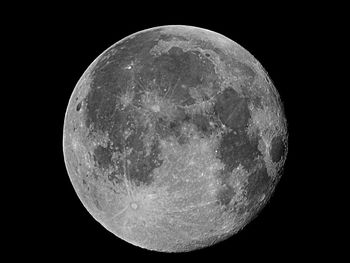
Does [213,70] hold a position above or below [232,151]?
above

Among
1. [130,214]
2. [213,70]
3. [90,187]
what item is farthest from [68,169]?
[213,70]

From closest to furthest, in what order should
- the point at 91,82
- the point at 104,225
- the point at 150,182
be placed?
1. the point at 150,182
2. the point at 91,82
3. the point at 104,225

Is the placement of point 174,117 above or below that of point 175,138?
above

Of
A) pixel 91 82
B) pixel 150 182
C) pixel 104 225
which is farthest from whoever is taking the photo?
pixel 104 225

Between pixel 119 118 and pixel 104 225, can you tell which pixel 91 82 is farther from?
pixel 104 225

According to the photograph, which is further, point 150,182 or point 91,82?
point 91,82

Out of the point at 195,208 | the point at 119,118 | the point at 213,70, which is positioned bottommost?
the point at 195,208

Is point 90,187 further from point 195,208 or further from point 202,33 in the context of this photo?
point 202,33
